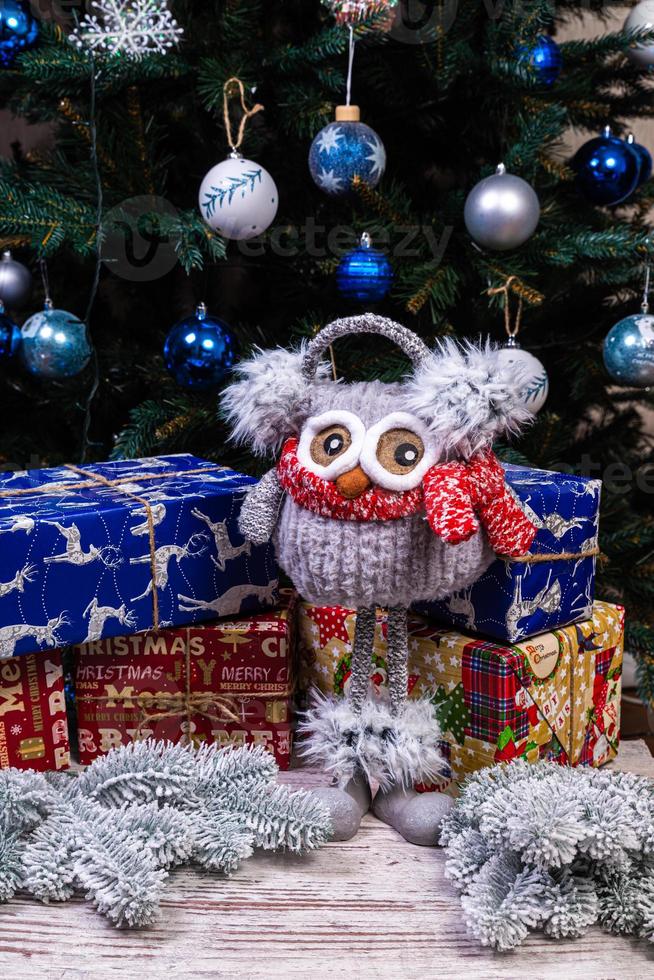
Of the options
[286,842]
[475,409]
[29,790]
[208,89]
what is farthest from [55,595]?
[208,89]

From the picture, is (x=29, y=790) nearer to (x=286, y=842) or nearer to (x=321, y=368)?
(x=286, y=842)

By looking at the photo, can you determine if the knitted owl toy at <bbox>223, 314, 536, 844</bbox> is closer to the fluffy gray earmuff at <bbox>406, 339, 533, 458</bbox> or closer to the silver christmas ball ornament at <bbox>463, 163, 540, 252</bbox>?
the fluffy gray earmuff at <bbox>406, 339, 533, 458</bbox>

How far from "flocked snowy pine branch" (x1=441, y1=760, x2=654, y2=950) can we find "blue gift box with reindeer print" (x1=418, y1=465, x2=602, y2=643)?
0.17 meters

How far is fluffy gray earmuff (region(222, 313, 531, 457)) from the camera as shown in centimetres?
76

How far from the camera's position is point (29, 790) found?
2.64 ft

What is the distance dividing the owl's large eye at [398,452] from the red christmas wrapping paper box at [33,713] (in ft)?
1.31

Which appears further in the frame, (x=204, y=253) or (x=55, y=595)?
(x=204, y=253)

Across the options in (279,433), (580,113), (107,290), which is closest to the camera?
(279,433)

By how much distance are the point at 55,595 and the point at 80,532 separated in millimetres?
65

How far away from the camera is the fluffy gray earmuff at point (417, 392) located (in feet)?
2.48

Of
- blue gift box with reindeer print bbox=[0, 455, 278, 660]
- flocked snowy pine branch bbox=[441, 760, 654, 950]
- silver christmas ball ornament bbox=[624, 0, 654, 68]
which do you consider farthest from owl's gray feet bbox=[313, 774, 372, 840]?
silver christmas ball ornament bbox=[624, 0, 654, 68]

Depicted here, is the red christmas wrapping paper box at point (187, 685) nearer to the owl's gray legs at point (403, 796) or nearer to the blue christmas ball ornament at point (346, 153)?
the owl's gray legs at point (403, 796)

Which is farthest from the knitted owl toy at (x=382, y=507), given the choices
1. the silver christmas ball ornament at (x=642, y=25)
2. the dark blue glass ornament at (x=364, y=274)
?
the silver christmas ball ornament at (x=642, y=25)

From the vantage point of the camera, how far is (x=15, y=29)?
1.06m
